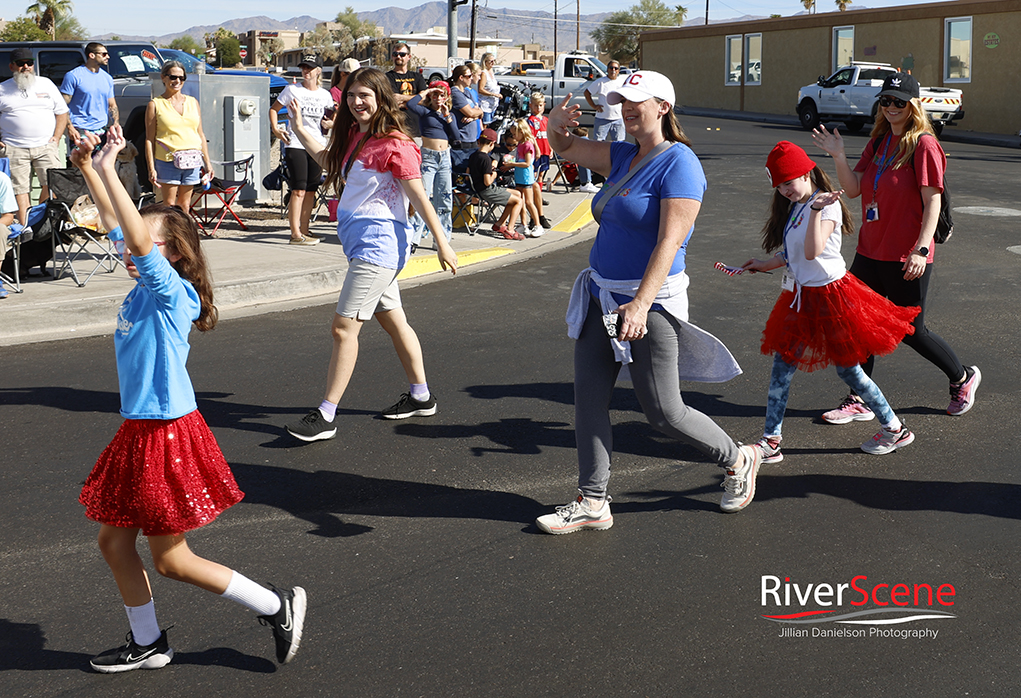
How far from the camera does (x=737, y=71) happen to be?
4403 centimetres

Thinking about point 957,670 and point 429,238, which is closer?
point 957,670

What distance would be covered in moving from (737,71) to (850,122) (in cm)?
1501

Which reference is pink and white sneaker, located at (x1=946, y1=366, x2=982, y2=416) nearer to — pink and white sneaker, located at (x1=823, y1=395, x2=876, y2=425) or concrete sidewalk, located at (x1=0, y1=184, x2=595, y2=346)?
pink and white sneaker, located at (x1=823, y1=395, x2=876, y2=425)

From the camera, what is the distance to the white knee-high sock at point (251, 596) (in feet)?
A: 10.9

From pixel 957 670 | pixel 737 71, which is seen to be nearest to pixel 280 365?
pixel 957 670

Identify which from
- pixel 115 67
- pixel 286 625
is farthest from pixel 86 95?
pixel 286 625

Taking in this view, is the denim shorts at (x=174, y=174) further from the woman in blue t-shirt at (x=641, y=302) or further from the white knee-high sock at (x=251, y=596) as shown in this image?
the white knee-high sock at (x=251, y=596)

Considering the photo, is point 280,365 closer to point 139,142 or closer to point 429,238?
point 429,238

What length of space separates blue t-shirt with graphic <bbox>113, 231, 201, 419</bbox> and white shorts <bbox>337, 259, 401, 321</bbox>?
2151mm

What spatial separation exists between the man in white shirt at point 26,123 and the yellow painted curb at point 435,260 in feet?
12.0

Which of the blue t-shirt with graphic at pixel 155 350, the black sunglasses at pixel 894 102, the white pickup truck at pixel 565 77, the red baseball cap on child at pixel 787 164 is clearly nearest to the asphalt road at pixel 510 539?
the blue t-shirt with graphic at pixel 155 350

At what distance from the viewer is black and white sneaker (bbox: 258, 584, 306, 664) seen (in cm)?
337

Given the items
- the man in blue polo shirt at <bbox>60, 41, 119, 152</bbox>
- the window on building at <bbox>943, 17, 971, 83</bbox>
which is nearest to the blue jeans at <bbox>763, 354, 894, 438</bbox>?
the man in blue polo shirt at <bbox>60, 41, 119, 152</bbox>

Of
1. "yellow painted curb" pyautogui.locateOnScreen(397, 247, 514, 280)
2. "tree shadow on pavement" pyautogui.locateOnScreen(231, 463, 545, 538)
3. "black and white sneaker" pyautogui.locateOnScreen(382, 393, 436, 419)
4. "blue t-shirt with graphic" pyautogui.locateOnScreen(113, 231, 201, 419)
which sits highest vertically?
"blue t-shirt with graphic" pyautogui.locateOnScreen(113, 231, 201, 419)
